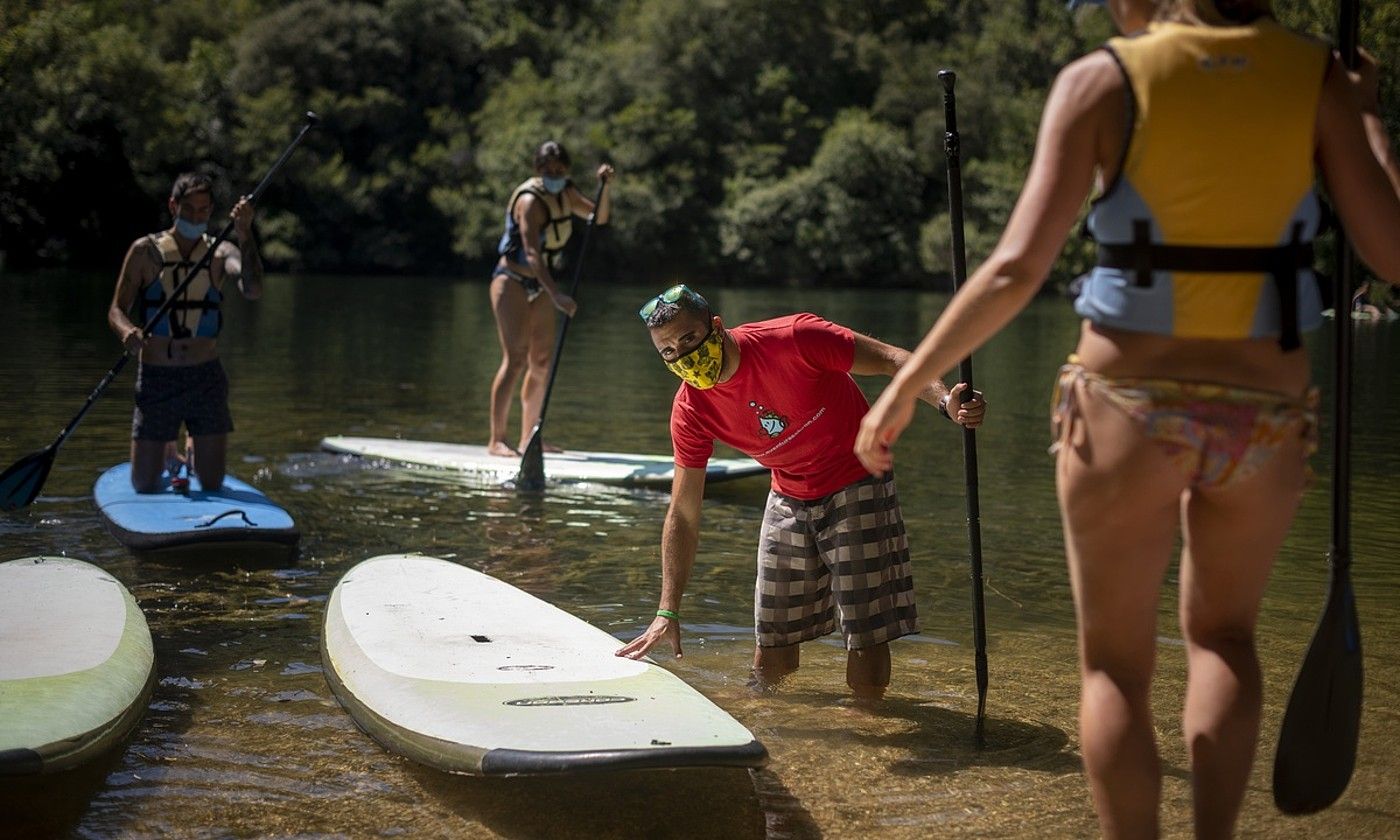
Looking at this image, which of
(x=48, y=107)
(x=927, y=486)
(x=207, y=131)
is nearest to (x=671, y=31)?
(x=207, y=131)

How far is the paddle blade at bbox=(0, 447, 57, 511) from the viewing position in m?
8.03

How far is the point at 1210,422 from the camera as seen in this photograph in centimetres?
262

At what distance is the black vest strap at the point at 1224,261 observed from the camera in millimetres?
2623

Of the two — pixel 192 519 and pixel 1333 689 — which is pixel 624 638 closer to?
pixel 192 519

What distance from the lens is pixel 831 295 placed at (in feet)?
156

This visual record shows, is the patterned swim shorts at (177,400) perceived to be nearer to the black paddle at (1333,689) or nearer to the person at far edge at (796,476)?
the person at far edge at (796,476)

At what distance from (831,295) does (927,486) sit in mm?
37544

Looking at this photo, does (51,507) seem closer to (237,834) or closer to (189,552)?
(189,552)

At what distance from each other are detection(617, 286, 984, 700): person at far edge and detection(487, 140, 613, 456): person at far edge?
5.67 metres

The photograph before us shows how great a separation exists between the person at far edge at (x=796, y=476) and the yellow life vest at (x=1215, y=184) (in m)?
1.95

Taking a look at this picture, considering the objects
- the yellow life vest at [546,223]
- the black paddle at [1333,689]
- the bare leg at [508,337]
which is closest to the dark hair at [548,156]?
the yellow life vest at [546,223]

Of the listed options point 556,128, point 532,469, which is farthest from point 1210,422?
point 556,128

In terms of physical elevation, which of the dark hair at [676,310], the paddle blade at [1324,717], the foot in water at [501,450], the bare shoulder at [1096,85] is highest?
the bare shoulder at [1096,85]

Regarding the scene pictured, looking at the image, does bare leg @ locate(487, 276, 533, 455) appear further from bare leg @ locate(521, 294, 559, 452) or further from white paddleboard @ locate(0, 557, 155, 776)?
white paddleboard @ locate(0, 557, 155, 776)
